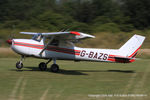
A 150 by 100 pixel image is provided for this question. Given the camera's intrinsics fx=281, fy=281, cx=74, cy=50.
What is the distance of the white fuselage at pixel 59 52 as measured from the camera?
13.0 metres

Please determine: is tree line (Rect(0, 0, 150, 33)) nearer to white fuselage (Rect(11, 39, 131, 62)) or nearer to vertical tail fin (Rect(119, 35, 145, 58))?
vertical tail fin (Rect(119, 35, 145, 58))

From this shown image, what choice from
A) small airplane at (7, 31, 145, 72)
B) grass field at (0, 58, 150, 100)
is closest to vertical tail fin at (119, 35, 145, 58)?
small airplane at (7, 31, 145, 72)

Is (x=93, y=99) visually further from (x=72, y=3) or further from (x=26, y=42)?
(x=72, y=3)

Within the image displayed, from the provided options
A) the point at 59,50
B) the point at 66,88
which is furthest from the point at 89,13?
the point at 66,88

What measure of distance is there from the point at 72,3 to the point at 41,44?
4491 centimetres

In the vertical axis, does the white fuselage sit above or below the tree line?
below

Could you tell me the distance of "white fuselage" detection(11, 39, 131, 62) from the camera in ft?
42.8

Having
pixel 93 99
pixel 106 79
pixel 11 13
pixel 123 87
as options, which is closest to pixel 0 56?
pixel 106 79

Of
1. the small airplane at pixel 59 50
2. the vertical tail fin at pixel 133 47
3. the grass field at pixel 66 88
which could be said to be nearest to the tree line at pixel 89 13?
the vertical tail fin at pixel 133 47

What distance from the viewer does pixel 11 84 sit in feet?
32.5

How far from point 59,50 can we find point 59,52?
A: 0.10 meters

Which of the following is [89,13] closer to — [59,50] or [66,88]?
[59,50]

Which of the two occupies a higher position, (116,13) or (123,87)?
(116,13)

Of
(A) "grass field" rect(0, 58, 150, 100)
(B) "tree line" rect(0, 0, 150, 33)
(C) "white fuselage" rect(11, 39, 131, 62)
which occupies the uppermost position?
(B) "tree line" rect(0, 0, 150, 33)
